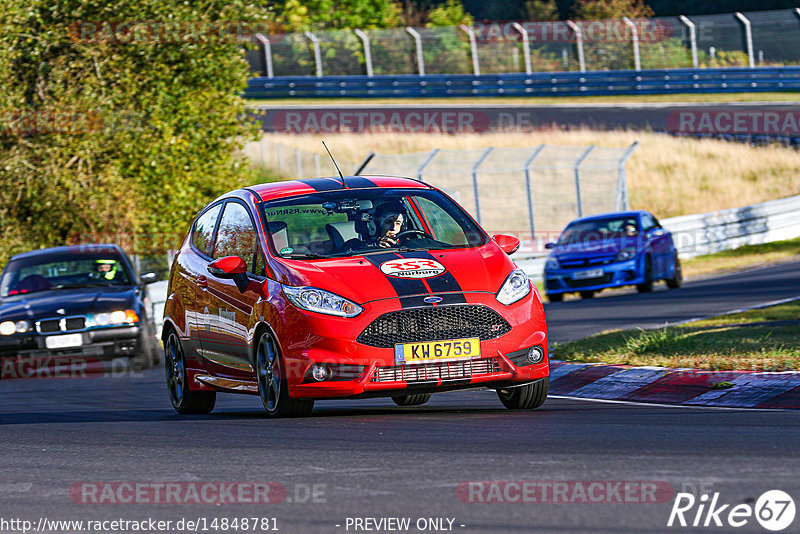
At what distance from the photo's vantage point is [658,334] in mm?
12070

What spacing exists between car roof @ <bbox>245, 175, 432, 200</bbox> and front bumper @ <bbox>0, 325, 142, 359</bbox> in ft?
19.8

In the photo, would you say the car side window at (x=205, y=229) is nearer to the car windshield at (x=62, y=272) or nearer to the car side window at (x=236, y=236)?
the car side window at (x=236, y=236)

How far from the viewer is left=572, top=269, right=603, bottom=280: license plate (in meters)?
22.8

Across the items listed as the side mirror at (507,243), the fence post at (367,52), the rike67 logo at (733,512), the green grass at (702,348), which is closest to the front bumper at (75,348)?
the green grass at (702,348)

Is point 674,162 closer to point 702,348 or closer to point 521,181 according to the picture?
point 521,181

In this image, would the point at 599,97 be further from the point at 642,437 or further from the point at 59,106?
the point at 642,437

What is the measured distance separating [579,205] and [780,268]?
7192 millimetres

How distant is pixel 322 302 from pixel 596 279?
48.7 ft

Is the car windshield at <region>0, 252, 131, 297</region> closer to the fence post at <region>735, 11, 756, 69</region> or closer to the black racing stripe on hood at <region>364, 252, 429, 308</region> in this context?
the black racing stripe on hood at <region>364, 252, 429, 308</region>

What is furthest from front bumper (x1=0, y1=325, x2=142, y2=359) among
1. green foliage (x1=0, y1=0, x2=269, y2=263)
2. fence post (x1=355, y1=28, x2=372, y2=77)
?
fence post (x1=355, y1=28, x2=372, y2=77)

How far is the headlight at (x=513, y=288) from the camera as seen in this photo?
8.68 metres

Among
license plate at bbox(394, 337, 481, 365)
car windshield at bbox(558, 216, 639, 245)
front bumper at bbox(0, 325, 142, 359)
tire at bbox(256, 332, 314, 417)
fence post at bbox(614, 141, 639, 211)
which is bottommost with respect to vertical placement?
fence post at bbox(614, 141, 639, 211)

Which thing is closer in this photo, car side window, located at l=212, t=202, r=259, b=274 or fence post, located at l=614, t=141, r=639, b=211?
car side window, located at l=212, t=202, r=259, b=274

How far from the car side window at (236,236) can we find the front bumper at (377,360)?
1102 millimetres
